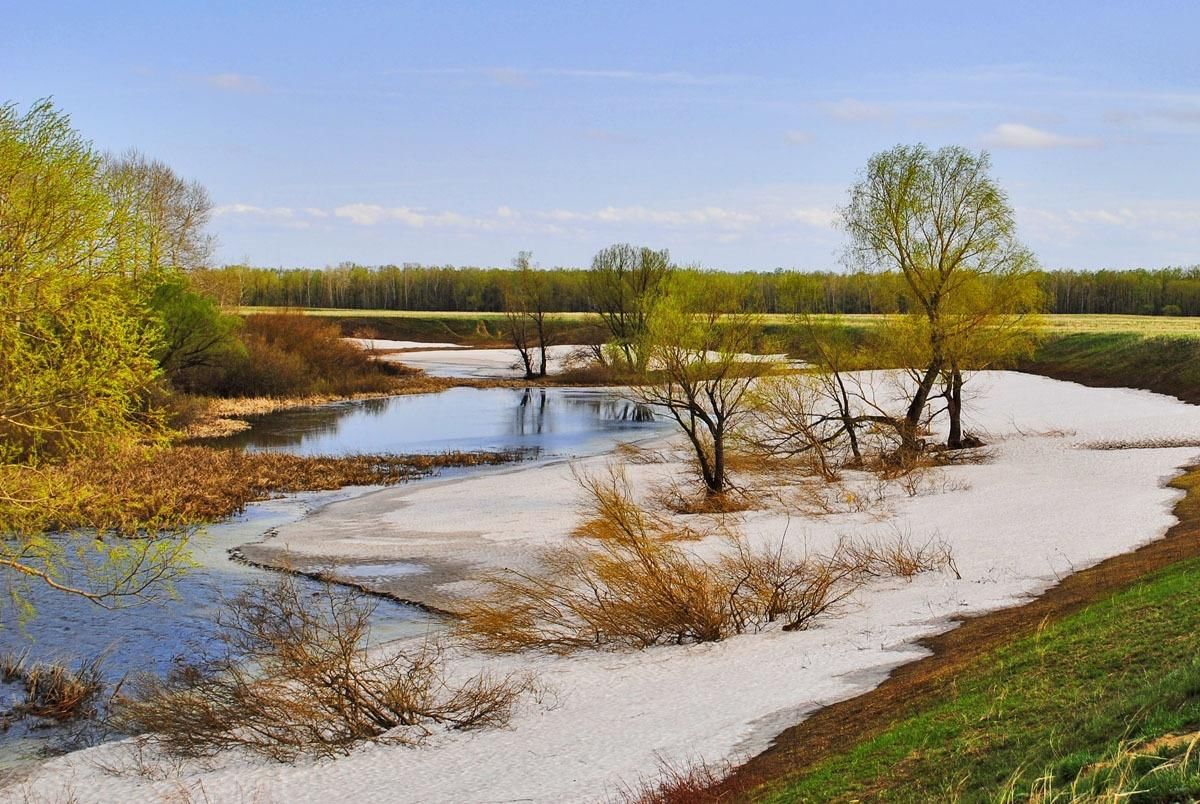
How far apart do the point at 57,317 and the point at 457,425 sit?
123 ft

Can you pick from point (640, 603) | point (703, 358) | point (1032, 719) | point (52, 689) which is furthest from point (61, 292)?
point (703, 358)

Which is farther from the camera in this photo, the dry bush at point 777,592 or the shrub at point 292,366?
the shrub at point 292,366

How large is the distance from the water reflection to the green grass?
30315 millimetres

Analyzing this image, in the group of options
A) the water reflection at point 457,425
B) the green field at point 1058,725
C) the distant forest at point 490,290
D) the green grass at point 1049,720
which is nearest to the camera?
the green field at point 1058,725

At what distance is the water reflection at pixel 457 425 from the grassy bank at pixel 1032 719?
1154 inches

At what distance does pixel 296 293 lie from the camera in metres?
164

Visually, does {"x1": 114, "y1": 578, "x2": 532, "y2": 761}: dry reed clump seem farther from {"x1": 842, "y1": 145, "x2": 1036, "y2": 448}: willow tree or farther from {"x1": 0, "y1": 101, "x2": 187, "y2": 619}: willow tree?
{"x1": 842, "y1": 145, "x2": 1036, "y2": 448}: willow tree

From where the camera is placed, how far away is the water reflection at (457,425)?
141 ft

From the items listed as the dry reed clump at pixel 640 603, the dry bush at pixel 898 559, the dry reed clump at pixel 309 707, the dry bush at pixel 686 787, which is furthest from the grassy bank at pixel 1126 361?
the dry bush at pixel 686 787

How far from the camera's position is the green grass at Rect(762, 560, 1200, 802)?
7.24m

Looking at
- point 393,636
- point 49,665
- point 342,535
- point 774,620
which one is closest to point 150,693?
point 49,665

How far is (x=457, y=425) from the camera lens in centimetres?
5103

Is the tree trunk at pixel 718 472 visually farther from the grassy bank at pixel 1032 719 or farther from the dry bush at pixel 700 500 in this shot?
the grassy bank at pixel 1032 719

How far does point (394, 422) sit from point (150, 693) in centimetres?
3907
